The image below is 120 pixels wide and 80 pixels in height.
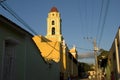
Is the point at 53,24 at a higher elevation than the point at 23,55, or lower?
higher

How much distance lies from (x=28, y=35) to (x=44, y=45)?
23947 millimetres

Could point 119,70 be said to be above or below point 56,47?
below

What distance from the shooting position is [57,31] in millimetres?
59906

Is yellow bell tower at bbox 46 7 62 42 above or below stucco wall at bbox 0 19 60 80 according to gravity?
above

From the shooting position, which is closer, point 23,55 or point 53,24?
point 23,55

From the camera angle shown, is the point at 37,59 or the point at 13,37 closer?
the point at 13,37

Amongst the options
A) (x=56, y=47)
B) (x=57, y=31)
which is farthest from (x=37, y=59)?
(x=57, y=31)

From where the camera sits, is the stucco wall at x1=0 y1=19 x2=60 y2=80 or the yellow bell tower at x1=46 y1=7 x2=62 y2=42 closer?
the stucco wall at x1=0 y1=19 x2=60 y2=80

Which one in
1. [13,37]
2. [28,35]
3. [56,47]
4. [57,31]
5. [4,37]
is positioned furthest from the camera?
[57,31]

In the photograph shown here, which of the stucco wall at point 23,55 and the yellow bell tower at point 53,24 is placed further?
the yellow bell tower at point 53,24

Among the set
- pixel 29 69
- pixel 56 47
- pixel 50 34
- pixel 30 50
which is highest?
pixel 50 34

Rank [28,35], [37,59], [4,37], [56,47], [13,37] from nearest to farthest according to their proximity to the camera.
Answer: [4,37]
[13,37]
[28,35]
[37,59]
[56,47]

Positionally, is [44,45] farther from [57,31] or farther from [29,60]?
[29,60]

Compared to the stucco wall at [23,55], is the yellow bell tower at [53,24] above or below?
above
